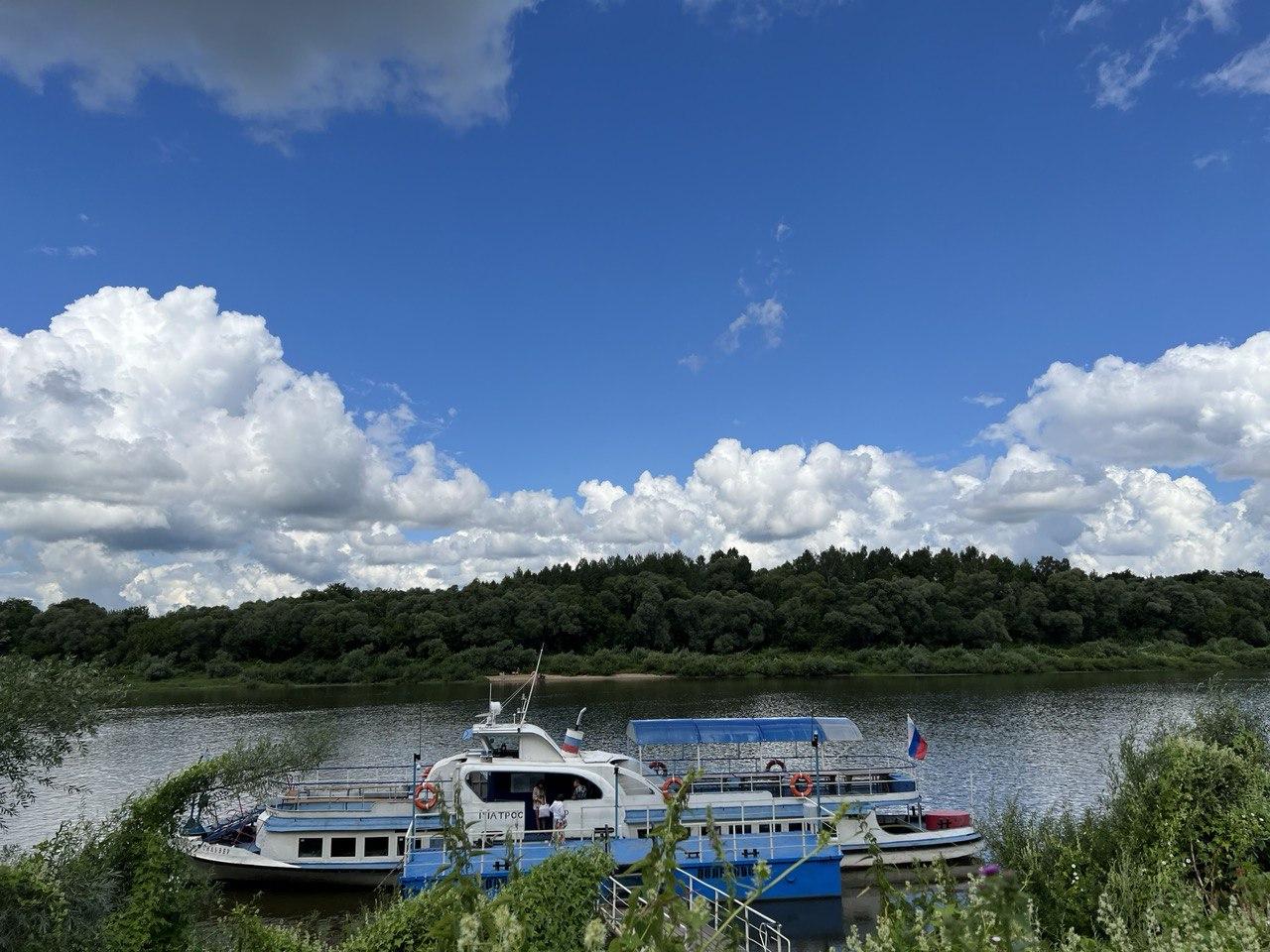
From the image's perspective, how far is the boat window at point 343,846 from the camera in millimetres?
23781

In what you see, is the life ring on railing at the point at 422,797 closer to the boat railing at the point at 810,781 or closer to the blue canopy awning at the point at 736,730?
the blue canopy awning at the point at 736,730

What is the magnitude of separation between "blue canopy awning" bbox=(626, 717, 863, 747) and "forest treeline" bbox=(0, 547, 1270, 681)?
2268 inches

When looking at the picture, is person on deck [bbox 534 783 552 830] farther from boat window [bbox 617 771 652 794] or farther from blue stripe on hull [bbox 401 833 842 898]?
boat window [bbox 617 771 652 794]

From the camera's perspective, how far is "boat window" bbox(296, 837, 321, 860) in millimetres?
23781

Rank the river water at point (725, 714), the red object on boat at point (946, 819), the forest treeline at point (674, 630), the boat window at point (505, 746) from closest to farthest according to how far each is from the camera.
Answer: the boat window at point (505, 746) → the red object on boat at point (946, 819) → the river water at point (725, 714) → the forest treeline at point (674, 630)

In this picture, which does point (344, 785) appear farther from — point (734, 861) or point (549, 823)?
point (734, 861)

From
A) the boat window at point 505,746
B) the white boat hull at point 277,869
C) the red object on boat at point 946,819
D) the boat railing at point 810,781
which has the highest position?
the boat window at point 505,746

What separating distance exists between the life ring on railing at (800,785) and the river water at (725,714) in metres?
4.24

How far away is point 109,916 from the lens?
1469 centimetres

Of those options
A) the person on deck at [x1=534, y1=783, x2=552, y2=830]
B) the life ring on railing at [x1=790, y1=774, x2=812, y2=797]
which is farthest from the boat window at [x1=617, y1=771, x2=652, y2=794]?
the life ring on railing at [x1=790, y1=774, x2=812, y2=797]

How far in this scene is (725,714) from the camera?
53.7m

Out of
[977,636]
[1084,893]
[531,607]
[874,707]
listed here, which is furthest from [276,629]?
[1084,893]

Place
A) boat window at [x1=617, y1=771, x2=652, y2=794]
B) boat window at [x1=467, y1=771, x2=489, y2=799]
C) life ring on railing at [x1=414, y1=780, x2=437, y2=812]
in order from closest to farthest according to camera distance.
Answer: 1. life ring on railing at [x1=414, y1=780, x2=437, y2=812]
2. boat window at [x1=467, y1=771, x2=489, y2=799]
3. boat window at [x1=617, y1=771, x2=652, y2=794]

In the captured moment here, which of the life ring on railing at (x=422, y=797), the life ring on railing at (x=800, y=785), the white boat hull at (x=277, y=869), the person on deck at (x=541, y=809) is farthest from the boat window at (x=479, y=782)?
the life ring on railing at (x=800, y=785)
